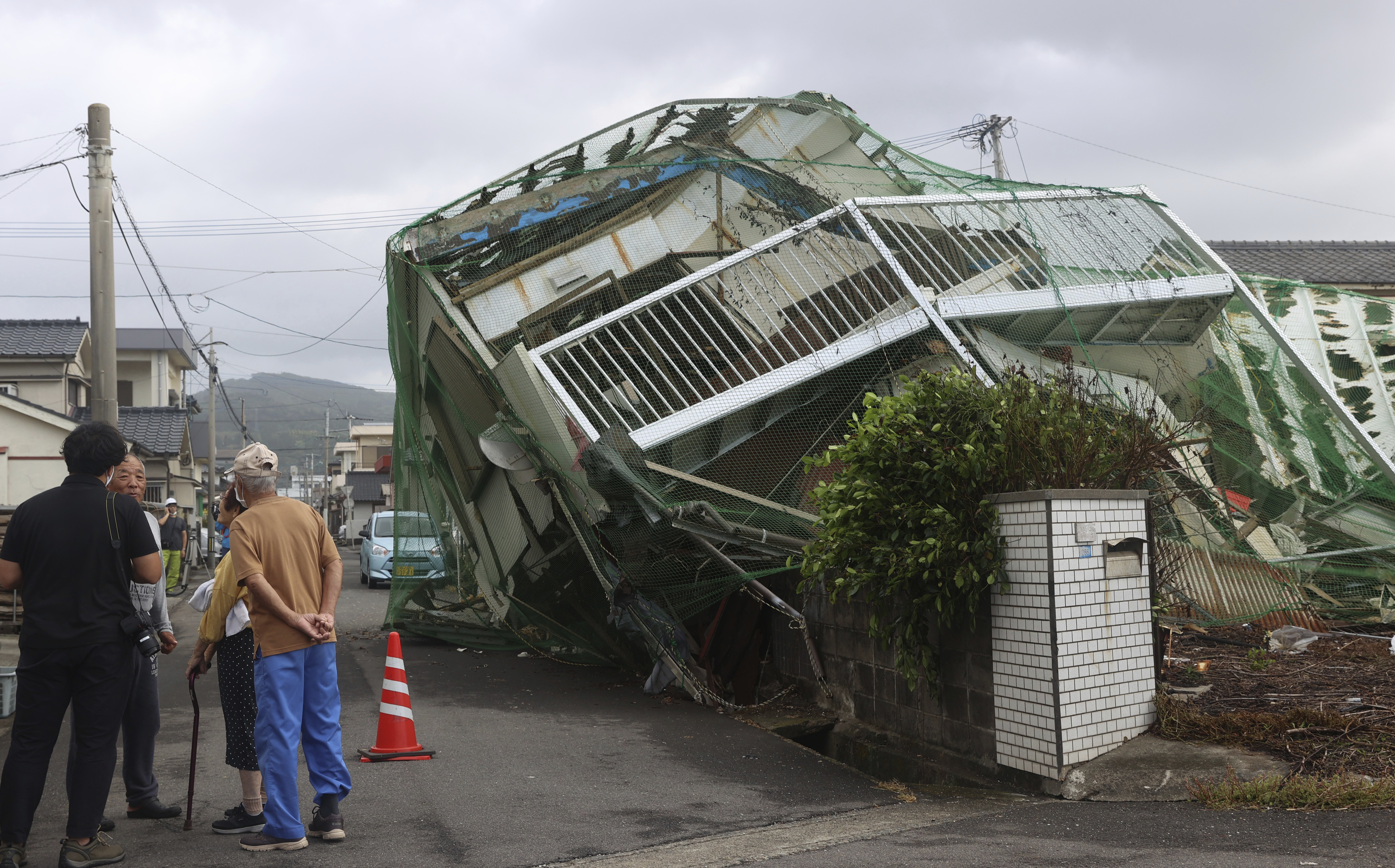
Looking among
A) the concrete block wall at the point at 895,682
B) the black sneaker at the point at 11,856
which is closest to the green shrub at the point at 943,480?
the concrete block wall at the point at 895,682

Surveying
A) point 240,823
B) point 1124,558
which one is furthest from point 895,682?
point 240,823

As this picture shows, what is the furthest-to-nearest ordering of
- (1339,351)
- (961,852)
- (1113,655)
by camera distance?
1. (1339,351)
2. (1113,655)
3. (961,852)

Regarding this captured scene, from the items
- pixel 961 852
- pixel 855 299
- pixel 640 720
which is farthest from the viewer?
pixel 855 299

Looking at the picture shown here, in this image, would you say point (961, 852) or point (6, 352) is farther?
point (6, 352)

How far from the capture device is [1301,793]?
402cm

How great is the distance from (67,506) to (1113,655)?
4489 mm

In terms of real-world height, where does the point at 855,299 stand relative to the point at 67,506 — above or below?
above

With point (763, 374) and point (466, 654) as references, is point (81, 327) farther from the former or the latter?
point (763, 374)

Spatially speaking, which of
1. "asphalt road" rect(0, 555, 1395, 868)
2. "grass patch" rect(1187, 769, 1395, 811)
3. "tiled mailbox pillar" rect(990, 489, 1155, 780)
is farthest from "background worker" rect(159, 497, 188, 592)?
"grass patch" rect(1187, 769, 1395, 811)

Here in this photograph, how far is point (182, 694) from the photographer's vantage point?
8.20 metres

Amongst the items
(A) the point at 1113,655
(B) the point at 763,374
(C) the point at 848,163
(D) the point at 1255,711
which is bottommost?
(D) the point at 1255,711

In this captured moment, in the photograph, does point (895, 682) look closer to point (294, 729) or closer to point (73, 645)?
point (294, 729)

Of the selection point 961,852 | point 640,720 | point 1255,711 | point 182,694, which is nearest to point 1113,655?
point 1255,711

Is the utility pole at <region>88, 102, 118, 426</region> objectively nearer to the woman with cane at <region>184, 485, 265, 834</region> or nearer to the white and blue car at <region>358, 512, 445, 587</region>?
the white and blue car at <region>358, 512, 445, 587</region>
